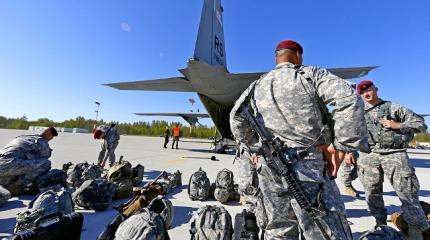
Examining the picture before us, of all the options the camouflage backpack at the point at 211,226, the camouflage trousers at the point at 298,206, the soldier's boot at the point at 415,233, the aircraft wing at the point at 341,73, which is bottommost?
the soldier's boot at the point at 415,233

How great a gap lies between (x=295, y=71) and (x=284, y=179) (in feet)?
2.98

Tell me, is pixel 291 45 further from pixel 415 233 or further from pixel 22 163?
pixel 22 163

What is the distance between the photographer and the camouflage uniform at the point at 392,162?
2.79 m

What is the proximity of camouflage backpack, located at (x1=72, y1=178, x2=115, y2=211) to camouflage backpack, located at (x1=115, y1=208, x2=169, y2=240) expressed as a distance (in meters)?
2.05

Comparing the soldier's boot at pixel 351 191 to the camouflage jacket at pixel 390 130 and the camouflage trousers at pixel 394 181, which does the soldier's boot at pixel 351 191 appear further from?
the camouflage jacket at pixel 390 130

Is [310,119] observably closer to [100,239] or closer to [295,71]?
[295,71]

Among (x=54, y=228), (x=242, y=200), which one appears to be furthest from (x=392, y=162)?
(x=54, y=228)

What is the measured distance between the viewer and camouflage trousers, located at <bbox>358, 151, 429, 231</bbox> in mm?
2723

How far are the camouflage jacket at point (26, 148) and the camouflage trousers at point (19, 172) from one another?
130 millimetres

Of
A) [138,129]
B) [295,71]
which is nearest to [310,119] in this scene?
[295,71]

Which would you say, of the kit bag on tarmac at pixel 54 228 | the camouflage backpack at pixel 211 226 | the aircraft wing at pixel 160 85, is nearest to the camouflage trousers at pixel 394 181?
the camouflage backpack at pixel 211 226

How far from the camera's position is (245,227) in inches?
96.2

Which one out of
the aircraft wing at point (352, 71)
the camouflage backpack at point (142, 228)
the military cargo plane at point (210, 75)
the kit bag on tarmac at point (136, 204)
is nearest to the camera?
the camouflage backpack at point (142, 228)

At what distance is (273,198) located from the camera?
1.95 meters
